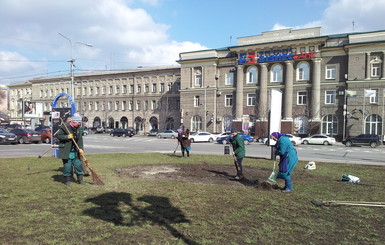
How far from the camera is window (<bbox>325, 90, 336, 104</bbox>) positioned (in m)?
39.6

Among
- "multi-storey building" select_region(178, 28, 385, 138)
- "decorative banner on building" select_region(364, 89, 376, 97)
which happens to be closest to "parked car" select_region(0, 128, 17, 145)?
"multi-storey building" select_region(178, 28, 385, 138)

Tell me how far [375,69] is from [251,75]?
55.0 feet

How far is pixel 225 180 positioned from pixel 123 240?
17.9ft

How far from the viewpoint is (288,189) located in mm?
7586

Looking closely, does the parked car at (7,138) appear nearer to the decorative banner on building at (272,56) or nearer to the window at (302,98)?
the decorative banner on building at (272,56)

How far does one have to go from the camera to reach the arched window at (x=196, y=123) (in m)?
50.1


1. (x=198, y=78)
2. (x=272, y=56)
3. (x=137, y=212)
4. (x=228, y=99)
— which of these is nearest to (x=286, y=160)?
(x=137, y=212)

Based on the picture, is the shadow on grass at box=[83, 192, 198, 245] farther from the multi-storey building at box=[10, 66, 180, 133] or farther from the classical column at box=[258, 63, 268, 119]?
the multi-storey building at box=[10, 66, 180, 133]

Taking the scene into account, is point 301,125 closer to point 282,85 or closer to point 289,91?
point 289,91

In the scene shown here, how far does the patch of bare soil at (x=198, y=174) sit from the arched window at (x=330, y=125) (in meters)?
32.4

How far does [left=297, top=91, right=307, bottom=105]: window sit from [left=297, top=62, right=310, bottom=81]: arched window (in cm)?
206

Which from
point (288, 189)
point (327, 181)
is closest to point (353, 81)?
point (327, 181)

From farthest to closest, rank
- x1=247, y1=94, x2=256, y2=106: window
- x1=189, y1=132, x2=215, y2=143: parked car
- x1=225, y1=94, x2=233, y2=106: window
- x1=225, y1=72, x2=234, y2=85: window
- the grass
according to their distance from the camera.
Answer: x1=225, y1=94, x2=233, y2=106: window, x1=225, y1=72, x2=234, y2=85: window, x1=247, y1=94, x2=256, y2=106: window, x1=189, y1=132, x2=215, y2=143: parked car, the grass

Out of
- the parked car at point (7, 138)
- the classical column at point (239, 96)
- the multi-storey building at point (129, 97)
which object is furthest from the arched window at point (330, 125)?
the parked car at point (7, 138)
